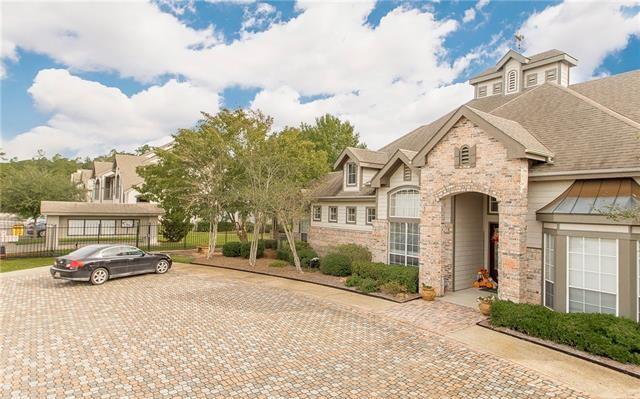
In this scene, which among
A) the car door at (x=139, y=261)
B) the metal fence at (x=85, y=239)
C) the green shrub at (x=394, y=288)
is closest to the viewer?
the green shrub at (x=394, y=288)

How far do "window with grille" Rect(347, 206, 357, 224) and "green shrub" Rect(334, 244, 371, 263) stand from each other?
2206mm

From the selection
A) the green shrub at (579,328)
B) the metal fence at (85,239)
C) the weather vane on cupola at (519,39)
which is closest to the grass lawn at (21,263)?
the metal fence at (85,239)

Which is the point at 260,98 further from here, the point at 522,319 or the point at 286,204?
the point at 522,319

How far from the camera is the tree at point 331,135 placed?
161ft

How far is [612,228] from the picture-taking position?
377 inches

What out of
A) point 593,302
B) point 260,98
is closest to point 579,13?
point 593,302

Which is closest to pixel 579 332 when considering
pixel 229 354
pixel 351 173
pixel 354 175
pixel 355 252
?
pixel 229 354

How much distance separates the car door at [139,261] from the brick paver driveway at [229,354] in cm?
372

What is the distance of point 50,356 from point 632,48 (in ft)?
84.3

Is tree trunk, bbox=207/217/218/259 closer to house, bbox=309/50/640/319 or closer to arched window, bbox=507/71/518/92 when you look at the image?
house, bbox=309/50/640/319

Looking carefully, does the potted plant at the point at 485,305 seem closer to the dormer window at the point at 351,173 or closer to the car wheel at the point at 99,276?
the dormer window at the point at 351,173

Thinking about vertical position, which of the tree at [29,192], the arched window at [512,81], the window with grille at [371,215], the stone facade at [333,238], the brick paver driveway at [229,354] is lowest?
the brick paver driveway at [229,354]

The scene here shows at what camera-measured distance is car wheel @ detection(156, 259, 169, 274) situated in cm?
1792

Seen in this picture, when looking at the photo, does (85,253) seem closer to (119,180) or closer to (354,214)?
(354,214)
